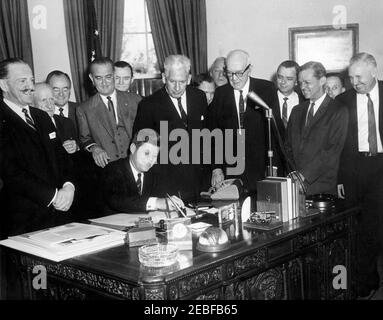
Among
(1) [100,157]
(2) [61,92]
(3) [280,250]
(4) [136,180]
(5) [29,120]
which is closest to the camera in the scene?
(3) [280,250]

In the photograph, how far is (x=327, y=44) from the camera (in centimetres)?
647

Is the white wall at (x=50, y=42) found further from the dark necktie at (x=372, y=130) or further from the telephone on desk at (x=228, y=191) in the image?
the dark necktie at (x=372, y=130)

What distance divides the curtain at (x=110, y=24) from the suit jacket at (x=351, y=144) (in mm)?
3581

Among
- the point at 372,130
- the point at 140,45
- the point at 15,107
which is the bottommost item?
the point at 372,130

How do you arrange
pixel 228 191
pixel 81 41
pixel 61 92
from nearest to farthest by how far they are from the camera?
1. pixel 228 191
2. pixel 61 92
3. pixel 81 41

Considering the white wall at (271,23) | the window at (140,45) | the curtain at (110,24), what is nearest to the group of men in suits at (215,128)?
the curtain at (110,24)

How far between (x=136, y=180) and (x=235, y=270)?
1.17 metres

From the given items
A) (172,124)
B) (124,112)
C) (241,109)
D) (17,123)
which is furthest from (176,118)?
(17,123)

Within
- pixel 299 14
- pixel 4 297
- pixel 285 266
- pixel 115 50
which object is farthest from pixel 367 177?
pixel 115 50

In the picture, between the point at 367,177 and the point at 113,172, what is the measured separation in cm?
209

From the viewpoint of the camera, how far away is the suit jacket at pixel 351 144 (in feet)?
12.7

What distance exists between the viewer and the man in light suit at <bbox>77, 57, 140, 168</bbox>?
4.30 meters

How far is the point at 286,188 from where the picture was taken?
2895 millimetres

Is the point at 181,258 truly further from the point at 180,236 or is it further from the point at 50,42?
the point at 50,42
